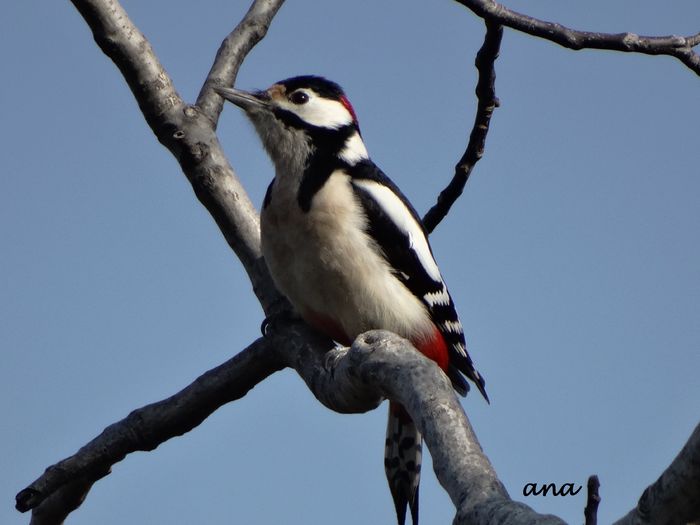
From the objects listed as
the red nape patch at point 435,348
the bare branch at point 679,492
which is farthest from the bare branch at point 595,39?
the bare branch at point 679,492

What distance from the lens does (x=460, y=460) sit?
2.84m

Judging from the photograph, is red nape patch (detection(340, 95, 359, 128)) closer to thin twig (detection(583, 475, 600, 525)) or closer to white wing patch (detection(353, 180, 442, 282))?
white wing patch (detection(353, 180, 442, 282))

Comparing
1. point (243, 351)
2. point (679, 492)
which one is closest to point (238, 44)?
point (243, 351)

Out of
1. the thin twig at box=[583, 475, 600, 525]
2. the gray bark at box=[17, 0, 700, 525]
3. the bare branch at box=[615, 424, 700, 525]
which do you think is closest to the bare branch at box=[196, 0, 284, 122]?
the gray bark at box=[17, 0, 700, 525]

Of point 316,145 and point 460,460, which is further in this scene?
point 316,145

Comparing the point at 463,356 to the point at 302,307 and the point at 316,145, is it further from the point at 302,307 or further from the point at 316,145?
the point at 316,145

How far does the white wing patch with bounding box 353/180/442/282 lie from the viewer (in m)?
5.65

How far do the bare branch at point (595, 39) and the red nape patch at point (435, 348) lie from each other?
1910mm

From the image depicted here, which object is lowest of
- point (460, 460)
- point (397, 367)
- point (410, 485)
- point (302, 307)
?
point (410, 485)

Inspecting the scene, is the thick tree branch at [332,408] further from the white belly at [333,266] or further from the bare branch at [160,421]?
the white belly at [333,266]

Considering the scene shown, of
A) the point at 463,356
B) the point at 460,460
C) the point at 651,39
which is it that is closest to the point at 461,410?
the point at 460,460

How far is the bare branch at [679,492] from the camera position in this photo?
2.25 meters

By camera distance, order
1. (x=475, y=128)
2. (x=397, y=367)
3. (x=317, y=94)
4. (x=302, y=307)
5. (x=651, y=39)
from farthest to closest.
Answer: (x=317, y=94) → (x=302, y=307) → (x=475, y=128) → (x=651, y=39) → (x=397, y=367)

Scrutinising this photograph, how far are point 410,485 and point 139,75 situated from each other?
243 centimetres
